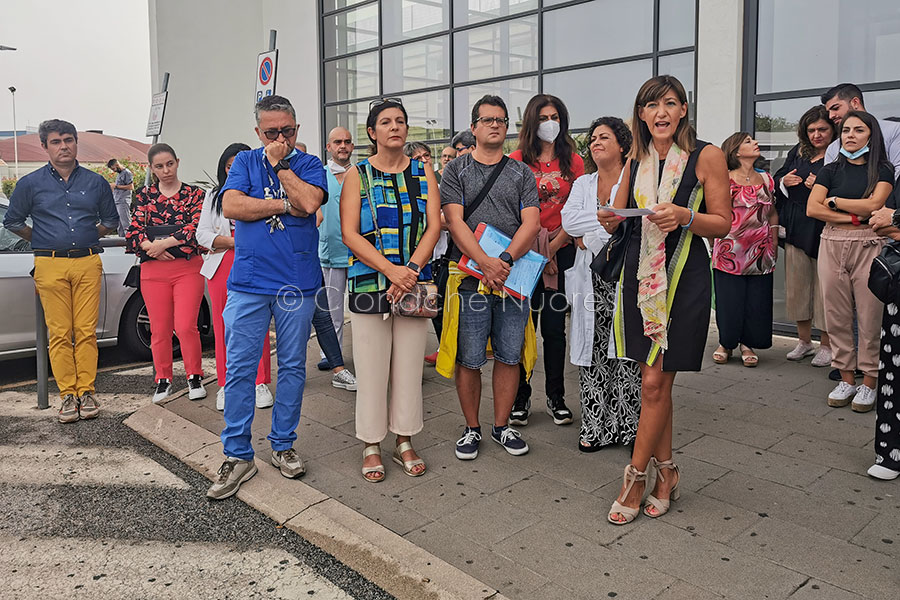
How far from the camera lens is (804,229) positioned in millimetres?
6719

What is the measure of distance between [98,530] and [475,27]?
33.3 ft

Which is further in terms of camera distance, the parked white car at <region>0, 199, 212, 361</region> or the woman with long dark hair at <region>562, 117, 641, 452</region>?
the parked white car at <region>0, 199, 212, 361</region>

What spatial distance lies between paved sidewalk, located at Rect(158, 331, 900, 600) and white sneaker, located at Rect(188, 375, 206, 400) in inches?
11.1

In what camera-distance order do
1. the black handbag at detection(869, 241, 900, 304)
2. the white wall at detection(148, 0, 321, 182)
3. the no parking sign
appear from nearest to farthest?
the black handbag at detection(869, 241, 900, 304) → the no parking sign → the white wall at detection(148, 0, 321, 182)

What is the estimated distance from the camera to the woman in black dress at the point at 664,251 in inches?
139

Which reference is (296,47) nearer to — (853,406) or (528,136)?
(528,136)

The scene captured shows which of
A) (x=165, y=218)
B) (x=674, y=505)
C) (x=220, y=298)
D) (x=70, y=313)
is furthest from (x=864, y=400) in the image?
(x=70, y=313)

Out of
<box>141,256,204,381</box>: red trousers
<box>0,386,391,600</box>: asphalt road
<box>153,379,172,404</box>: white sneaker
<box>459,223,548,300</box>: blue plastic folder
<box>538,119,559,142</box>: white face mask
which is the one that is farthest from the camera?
<box>153,379,172,404</box>: white sneaker

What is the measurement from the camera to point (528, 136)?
16.4ft

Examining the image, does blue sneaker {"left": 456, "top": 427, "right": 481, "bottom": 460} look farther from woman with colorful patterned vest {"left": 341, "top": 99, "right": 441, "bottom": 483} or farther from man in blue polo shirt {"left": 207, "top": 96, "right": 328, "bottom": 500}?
man in blue polo shirt {"left": 207, "top": 96, "right": 328, "bottom": 500}

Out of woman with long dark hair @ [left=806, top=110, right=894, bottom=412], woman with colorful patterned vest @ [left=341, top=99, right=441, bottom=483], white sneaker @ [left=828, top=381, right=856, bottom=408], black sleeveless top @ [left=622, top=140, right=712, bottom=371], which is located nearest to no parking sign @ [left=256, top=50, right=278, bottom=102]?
woman with colorful patterned vest @ [left=341, top=99, right=441, bottom=483]

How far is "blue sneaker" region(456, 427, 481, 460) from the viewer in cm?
467

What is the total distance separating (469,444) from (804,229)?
3.84 metres

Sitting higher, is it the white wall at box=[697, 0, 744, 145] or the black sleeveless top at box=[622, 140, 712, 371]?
the white wall at box=[697, 0, 744, 145]
